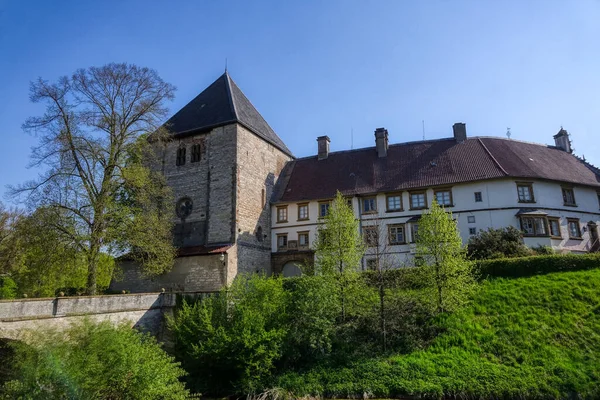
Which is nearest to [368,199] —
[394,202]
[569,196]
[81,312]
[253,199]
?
[394,202]

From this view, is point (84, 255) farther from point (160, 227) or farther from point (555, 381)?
point (555, 381)

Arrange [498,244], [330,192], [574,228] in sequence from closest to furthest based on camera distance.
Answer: [498,244] → [574,228] → [330,192]

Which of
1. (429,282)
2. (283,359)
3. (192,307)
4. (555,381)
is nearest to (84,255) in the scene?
(192,307)

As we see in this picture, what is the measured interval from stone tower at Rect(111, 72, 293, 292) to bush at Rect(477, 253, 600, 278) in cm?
1407

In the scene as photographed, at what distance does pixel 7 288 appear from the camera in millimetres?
29062

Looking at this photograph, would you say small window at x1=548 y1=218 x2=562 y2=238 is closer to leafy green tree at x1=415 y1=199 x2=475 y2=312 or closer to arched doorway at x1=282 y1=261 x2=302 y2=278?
leafy green tree at x1=415 y1=199 x2=475 y2=312

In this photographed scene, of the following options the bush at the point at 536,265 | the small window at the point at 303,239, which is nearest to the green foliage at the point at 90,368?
the bush at the point at 536,265

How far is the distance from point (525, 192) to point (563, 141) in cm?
968

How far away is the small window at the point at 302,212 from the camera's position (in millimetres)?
29916

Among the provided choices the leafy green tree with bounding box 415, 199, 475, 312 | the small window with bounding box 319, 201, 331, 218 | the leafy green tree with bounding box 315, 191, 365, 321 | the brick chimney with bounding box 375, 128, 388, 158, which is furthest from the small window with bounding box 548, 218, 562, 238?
the small window with bounding box 319, 201, 331, 218

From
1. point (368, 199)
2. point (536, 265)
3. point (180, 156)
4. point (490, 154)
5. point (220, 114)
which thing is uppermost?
point (220, 114)

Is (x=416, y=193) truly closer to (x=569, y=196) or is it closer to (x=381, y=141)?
(x=381, y=141)

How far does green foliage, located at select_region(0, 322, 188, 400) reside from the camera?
11180 millimetres

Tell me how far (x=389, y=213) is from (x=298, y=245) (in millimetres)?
6613
